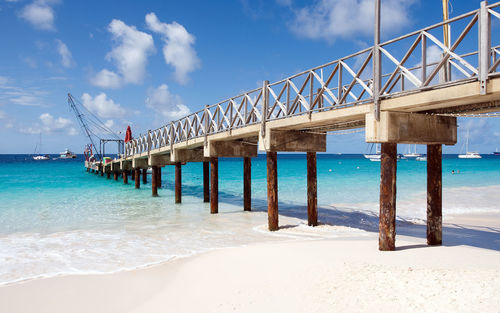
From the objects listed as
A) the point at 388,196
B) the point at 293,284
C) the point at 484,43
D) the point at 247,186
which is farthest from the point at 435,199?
the point at 247,186

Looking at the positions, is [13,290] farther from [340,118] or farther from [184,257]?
[340,118]

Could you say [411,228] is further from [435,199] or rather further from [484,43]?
[484,43]

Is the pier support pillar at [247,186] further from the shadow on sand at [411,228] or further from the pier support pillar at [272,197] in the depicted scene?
the pier support pillar at [272,197]

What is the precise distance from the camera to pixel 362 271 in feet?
23.1

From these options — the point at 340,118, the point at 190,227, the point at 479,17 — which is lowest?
the point at 190,227

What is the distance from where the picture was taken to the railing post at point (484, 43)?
6.43 m

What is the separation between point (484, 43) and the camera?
21.2 ft

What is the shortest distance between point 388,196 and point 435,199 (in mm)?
2044

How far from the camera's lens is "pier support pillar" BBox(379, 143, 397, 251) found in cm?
881

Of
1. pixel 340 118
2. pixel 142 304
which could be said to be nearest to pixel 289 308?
pixel 142 304

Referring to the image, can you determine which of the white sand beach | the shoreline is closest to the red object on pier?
the shoreline

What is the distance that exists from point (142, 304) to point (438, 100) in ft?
23.0

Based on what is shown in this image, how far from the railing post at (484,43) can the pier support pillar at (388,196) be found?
2683 millimetres

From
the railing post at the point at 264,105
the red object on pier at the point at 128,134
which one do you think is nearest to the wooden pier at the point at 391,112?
the railing post at the point at 264,105
